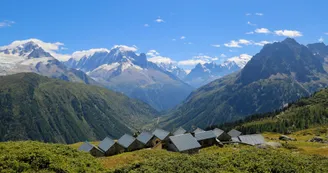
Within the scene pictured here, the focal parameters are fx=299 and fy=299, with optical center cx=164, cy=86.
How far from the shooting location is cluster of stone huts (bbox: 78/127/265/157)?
83.8 m

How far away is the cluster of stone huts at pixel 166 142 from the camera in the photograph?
275ft

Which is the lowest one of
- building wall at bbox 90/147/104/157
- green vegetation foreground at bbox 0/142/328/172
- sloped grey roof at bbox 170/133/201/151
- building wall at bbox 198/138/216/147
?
building wall at bbox 90/147/104/157

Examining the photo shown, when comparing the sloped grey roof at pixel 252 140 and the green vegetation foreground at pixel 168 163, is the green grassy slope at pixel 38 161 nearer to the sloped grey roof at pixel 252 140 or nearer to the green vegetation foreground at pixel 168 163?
the green vegetation foreground at pixel 168 163

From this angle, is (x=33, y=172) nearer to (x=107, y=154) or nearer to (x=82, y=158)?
(x=82, y=158)

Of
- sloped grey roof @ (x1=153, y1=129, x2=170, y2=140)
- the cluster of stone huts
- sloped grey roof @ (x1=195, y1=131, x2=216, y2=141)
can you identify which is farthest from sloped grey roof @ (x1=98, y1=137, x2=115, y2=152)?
sloped grey roof @ (x1=195, y1=131, x2=216, y2=141)

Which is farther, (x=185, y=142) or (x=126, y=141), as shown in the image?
(x=126, y=141)

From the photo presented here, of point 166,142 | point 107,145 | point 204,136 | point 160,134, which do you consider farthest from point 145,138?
point 204,136

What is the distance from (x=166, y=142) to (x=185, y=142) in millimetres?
8329

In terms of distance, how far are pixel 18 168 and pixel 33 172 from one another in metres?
2.34

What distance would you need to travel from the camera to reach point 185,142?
84188mm

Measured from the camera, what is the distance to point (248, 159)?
1510 inches

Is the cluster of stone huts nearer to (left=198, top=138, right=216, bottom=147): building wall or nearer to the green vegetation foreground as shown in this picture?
(left=198, top=138, right=216, bottom=147): building wall

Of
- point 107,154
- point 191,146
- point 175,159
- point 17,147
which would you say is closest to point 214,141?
point 191,146

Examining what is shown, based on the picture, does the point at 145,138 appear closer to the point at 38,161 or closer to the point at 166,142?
the point at 166,142
